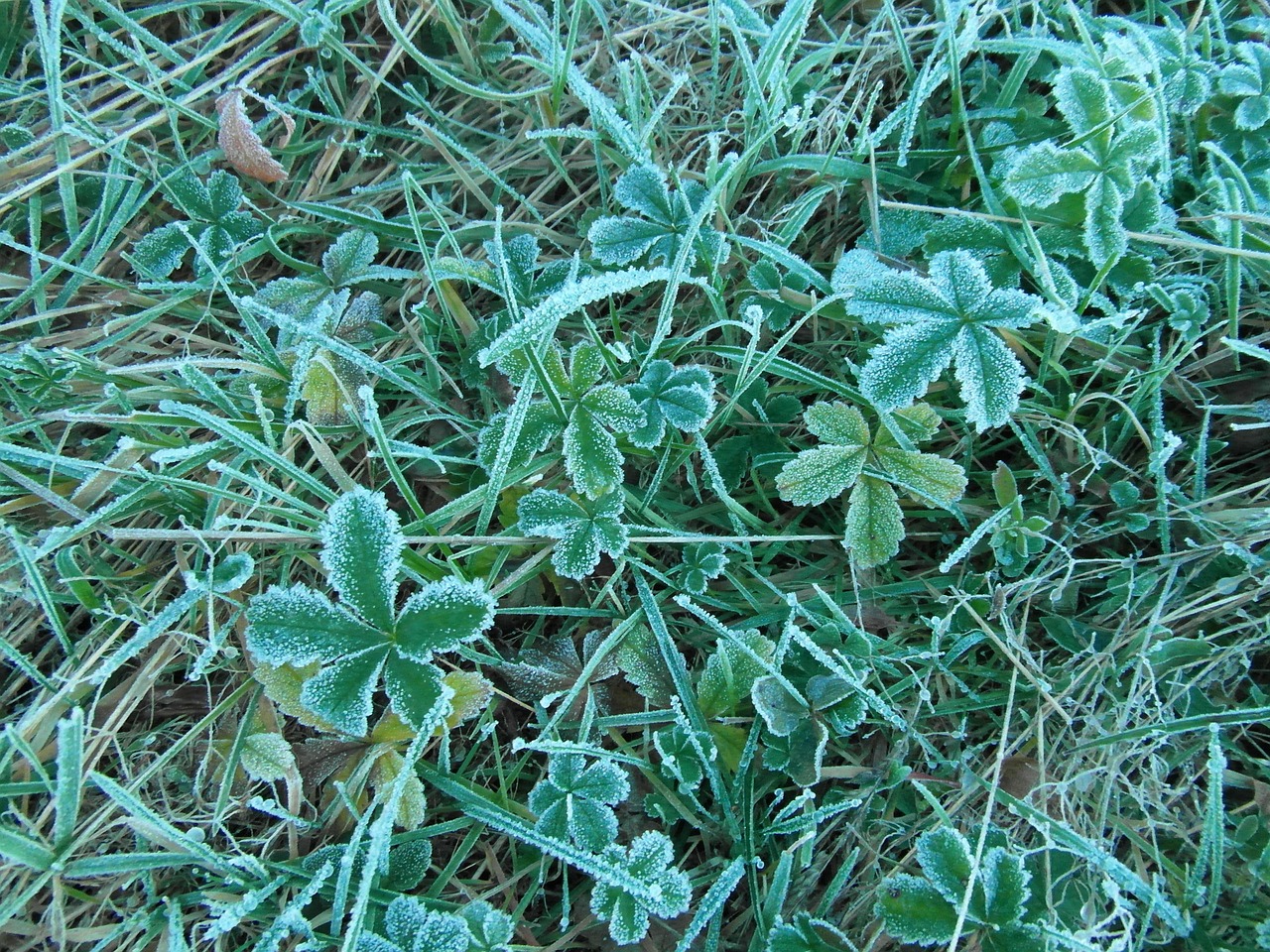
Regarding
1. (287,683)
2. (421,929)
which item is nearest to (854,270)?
(287,683)

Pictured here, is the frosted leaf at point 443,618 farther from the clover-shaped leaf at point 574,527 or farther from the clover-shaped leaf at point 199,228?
the clover-shaped leaf at point 199,228

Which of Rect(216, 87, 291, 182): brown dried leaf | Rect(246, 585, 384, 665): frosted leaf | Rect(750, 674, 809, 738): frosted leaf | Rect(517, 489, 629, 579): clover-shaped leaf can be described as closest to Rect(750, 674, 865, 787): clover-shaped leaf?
Rect(750, 674, 809, 738): frosted leaf

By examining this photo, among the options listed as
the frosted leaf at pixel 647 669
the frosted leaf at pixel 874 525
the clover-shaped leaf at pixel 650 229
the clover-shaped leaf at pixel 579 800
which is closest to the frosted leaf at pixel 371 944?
the clover-shaped leaf at pixel 579 800

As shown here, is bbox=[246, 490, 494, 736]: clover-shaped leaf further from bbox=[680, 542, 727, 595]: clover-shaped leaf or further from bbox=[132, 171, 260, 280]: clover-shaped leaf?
bbox=[132, 171, 260, 280]: clover-shaped leaf

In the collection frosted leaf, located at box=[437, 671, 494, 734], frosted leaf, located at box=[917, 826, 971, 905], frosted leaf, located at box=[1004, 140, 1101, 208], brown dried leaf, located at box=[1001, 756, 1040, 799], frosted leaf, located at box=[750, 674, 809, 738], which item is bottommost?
brown dried leaf, located at box=[1001, 756, 1040, 799]

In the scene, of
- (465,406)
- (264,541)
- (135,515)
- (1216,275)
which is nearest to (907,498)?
(1216,275)
